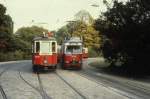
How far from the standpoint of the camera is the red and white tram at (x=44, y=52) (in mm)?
37125

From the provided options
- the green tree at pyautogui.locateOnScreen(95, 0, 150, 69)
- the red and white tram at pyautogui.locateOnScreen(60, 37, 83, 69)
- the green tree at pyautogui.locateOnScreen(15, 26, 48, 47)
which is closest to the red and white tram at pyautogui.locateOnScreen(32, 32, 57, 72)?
the green tree at pyautogui.locateOnScreen(95, 0, 150, 69)

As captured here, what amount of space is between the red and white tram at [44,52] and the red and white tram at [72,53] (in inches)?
216

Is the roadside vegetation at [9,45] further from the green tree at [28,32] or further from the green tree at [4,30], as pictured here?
the green tree at [28,32]

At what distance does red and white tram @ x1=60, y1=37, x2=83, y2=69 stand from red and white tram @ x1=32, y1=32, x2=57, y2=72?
550cm

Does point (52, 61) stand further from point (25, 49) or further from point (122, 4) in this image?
point (25, 49)

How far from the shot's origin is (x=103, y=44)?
41594mm

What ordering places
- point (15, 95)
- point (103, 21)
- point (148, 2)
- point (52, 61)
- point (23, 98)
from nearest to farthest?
1. point (23, 98)
2. point (15, 95)
3. point (148, 2)
4. point (52, 61)
5. point (103, 21)

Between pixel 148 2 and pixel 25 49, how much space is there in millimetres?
56192

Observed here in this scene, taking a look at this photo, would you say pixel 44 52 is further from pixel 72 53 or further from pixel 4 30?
pixel 4 30

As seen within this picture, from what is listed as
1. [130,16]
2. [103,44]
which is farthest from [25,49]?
[130,16]

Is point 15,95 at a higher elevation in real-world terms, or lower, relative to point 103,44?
lower

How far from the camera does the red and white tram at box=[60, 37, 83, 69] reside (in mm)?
43031

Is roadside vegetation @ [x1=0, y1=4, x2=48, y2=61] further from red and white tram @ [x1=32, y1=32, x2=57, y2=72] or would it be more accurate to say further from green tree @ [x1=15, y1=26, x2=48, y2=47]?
red and white tram @ [x1=32, y1=32, x2=57, y2=72]

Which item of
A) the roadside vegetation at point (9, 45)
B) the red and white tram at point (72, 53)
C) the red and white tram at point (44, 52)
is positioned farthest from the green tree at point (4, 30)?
the red and white tram at point (44, 52)
